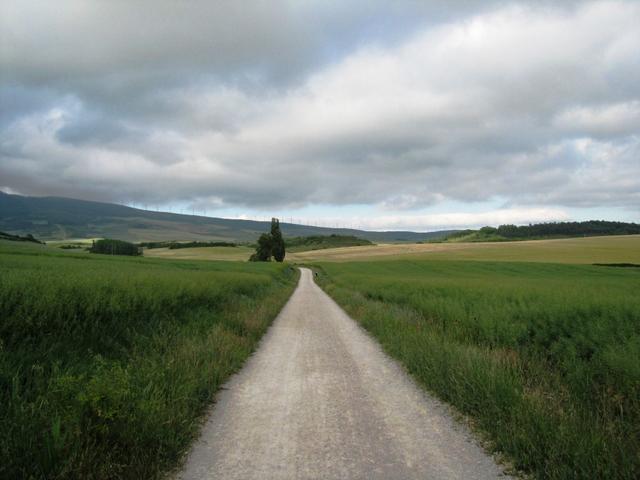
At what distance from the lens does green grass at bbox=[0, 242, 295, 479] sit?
12.9 feet

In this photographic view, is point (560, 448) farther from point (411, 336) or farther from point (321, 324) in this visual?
point (321, 324)

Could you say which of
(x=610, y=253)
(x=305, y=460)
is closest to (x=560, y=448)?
(x=305, y=460)

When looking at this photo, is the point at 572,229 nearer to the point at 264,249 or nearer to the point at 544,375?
the point at 264,249

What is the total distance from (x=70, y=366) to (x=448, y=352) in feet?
22.3

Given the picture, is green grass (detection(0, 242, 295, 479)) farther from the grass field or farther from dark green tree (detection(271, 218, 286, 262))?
the grass field

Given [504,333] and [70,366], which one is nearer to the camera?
[70,366]

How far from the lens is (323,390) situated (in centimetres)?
686

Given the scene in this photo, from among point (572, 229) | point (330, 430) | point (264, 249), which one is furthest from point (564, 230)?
point (330, 430)

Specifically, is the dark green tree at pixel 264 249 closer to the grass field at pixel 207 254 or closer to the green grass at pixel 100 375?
the grass field at pixel 207 254

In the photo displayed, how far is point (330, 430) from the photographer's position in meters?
5.18

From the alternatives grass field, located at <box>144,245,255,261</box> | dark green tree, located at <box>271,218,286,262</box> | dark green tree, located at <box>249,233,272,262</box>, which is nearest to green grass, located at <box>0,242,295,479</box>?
dark green tree, located at <box>249,233,272,262</box>

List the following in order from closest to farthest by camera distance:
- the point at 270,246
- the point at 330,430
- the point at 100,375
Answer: the point at 330,430 → the point at 100,375 → the point at 270,246

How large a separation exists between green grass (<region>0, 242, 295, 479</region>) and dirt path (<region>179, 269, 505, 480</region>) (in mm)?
479

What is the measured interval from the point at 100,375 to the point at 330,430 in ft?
11.7
